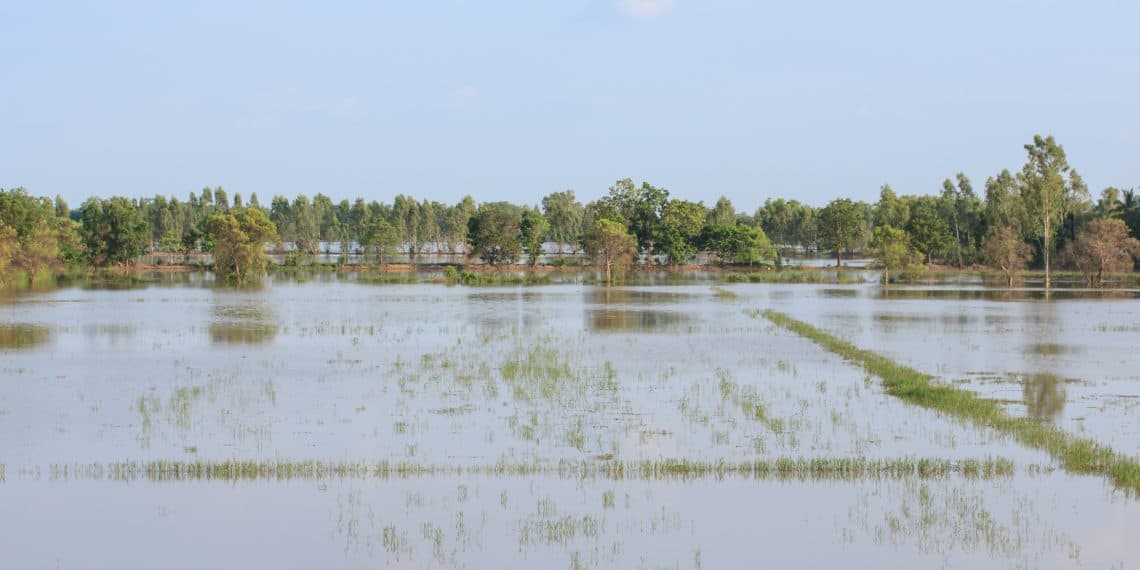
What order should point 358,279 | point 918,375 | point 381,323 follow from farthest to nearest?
1. point 358,279
2. point 381,323
3. point 918,375

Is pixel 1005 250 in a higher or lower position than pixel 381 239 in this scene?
lower

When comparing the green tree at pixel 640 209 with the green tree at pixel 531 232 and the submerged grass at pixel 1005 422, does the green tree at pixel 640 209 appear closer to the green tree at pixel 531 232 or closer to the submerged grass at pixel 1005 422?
the green tree at pixel 531 232

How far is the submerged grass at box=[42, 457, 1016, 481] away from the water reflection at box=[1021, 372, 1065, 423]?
4.01 meters

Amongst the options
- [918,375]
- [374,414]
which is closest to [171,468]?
[374,414]

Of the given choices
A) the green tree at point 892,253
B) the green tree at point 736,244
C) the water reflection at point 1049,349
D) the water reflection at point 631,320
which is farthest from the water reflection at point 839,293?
the green tree at point 736,244

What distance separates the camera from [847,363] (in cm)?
2480

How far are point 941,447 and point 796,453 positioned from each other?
2106 mm

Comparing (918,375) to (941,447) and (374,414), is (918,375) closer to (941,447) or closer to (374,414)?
(941,447)

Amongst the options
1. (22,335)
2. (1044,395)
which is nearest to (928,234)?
(1044,395)

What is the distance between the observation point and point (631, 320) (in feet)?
127

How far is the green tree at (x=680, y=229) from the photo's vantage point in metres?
99.5

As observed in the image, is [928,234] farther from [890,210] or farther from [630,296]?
[630,296]

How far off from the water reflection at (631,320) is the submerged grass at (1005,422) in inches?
409

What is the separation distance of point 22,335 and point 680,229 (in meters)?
Result: 75.1
